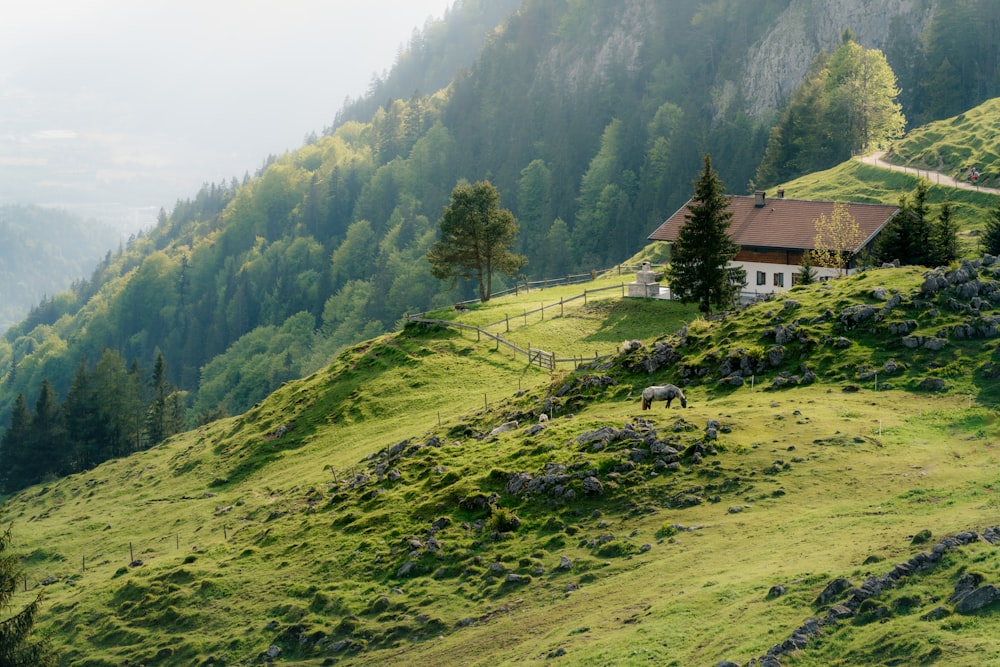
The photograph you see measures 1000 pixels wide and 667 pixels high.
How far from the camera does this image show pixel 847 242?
74750 mm

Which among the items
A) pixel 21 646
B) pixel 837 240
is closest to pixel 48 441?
pixel 21 646

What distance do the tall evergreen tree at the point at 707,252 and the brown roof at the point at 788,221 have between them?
7.04 m

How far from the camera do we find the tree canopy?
9275 centimetres

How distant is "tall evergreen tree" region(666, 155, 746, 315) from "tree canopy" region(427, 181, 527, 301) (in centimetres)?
2693

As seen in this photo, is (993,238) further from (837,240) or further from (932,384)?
(932,384)

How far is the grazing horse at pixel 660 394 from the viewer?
45.4 metres

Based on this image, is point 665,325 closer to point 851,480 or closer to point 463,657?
point 851,480

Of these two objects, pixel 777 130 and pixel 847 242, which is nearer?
pixel 847 242

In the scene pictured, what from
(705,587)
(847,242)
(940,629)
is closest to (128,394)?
(847,242)

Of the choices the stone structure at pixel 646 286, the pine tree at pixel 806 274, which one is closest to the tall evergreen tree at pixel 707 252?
the pine tree at pixel 806 274

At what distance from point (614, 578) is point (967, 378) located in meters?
19.5

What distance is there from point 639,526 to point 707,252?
1408 inches

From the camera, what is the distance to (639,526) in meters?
36.2

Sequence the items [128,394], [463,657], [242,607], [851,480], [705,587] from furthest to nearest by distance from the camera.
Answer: [128,394]
[242,607]
[851,480]
[463,657]
[705,587]
